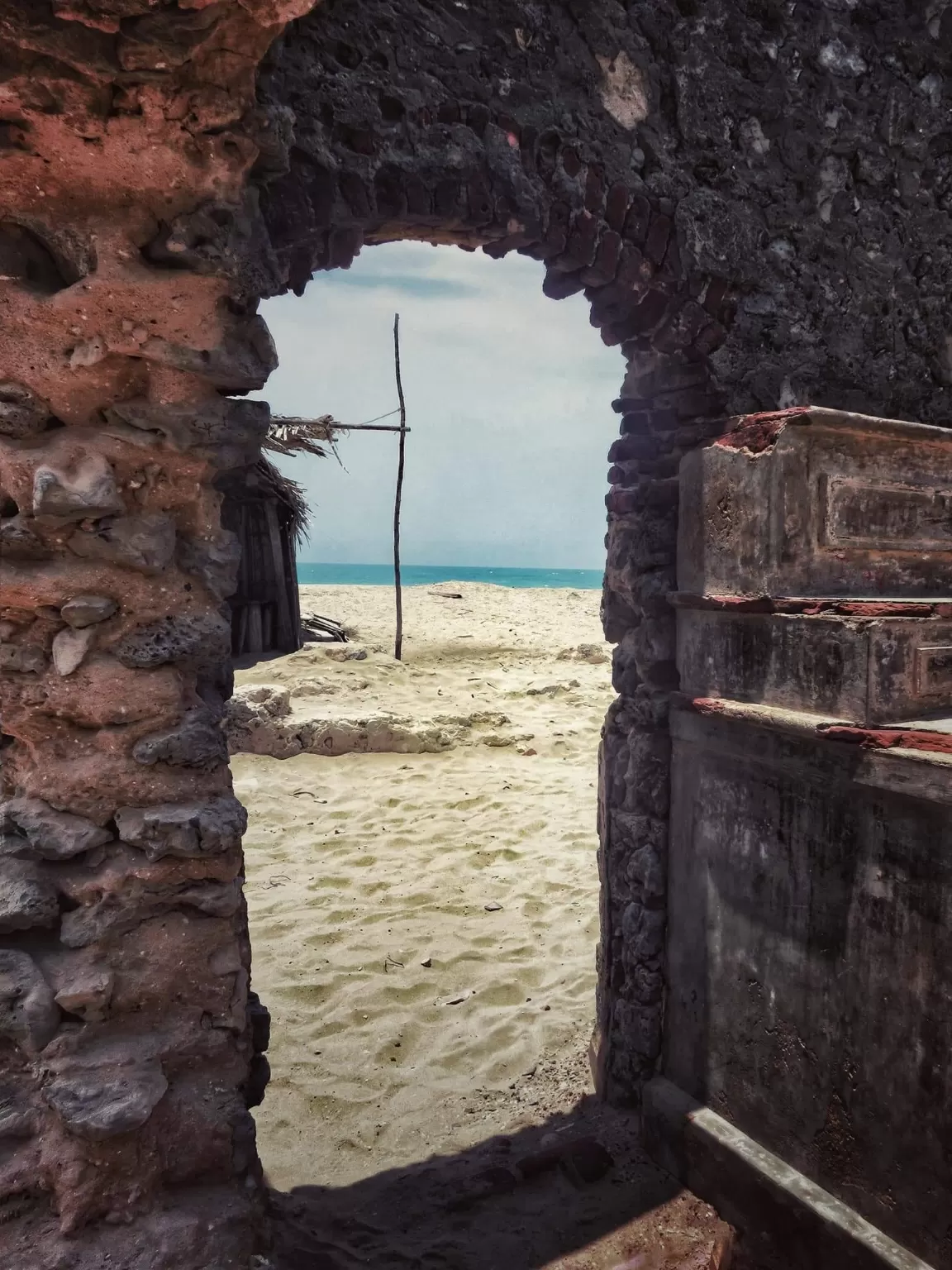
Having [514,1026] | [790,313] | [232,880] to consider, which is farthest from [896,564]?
[514,1026]

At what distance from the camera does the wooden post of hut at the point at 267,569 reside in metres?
10.9

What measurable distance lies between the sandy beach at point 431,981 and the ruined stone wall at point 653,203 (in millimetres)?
534

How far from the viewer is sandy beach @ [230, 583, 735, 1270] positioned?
290 centimetres

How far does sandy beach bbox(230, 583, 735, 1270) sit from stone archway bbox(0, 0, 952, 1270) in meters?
0.93

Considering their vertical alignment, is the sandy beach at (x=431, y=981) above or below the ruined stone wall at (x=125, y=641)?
below

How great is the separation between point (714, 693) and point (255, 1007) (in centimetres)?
181

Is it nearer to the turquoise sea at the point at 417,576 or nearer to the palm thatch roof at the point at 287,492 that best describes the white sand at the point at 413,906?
the palm thatch roof at the point at 287,492

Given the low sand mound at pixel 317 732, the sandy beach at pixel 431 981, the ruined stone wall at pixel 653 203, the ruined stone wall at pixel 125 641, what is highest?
the ruined stone wall at pixel 653 203

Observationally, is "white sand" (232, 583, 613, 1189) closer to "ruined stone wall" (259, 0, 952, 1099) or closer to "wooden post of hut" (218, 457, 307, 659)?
"ruined stone wall" (259, 0, 952, 1099)

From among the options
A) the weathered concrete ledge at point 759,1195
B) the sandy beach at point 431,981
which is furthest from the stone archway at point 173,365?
the weathered concrete ledge at point 759,1195

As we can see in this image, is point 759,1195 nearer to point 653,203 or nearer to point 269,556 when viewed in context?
point 653,203

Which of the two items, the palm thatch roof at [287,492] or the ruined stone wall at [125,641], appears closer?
the ruined stone wall at [125,641]

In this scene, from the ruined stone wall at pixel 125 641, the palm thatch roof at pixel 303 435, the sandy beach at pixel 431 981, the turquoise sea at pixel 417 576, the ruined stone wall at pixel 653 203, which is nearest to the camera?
the ruined stone wall at pixel 125 641

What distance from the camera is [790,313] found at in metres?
3.07
